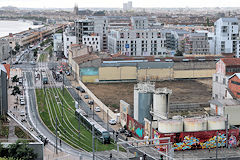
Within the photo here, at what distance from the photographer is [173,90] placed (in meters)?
32.9

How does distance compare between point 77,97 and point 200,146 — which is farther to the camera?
point 77,97

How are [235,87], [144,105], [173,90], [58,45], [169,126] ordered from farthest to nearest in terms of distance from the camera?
[58,45]
[173,90]
[235,87]
[144,105]
[169,126]

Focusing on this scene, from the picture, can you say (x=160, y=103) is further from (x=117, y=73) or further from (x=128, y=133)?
(x=117, y=73)

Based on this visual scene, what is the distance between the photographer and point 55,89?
33250mm

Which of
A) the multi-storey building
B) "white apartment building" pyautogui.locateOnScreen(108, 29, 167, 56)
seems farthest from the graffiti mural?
the multi-storey building

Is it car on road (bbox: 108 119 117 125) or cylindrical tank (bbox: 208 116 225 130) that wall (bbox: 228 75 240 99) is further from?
car on road (bbox: 108 119 117 125)

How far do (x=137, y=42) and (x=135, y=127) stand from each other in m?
31.8

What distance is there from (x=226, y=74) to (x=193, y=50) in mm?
26988

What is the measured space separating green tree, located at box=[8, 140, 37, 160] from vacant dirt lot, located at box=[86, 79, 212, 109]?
1181 centimetres

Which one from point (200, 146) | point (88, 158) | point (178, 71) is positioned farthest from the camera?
point (178, 71)

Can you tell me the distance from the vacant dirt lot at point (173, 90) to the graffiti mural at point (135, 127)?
5252 millimetres

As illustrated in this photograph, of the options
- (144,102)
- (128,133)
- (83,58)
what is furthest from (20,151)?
(83,58)

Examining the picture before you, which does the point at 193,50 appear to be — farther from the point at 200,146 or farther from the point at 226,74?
the point at 200,146

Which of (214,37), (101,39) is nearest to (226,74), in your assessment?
(214,37)
